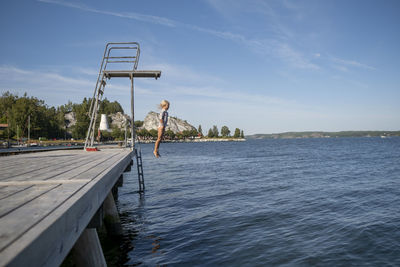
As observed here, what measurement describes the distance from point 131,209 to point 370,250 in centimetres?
1081

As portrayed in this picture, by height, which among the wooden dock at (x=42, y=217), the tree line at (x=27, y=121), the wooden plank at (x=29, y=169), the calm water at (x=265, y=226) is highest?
Answer: the tree line at (x=27, y=121)

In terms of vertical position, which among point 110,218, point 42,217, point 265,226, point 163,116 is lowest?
point 265,226

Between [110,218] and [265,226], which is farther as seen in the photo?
[265,226]

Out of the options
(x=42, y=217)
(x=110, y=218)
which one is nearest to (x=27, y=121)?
(x=110, y=218)

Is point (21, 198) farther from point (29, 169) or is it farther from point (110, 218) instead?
point (110, 218)

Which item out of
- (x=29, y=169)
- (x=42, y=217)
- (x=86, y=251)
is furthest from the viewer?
(x=29, y=169)

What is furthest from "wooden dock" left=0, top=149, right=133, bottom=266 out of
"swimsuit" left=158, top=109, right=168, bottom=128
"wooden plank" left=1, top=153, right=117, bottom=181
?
"swimsuit" left=158, top=109, right=168, bottom=128

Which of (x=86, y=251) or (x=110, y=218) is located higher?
(x=86, y=251)

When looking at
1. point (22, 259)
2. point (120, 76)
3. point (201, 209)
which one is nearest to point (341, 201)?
point (201, 209)

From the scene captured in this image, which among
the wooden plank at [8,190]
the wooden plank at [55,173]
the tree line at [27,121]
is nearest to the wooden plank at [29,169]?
the wooden plank at [55,173]

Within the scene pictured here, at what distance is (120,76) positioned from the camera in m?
15.6

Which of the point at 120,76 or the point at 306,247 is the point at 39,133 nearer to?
the point at 120,76

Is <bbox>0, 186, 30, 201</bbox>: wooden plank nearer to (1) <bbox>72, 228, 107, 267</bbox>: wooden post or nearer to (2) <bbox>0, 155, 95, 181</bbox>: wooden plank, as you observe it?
(2) <bbox>0, 155, 95, 181</bbox>: wooden plank

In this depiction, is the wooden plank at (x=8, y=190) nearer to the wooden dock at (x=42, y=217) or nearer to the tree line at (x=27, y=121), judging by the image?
the wooden dock at (x=42, y=217)
